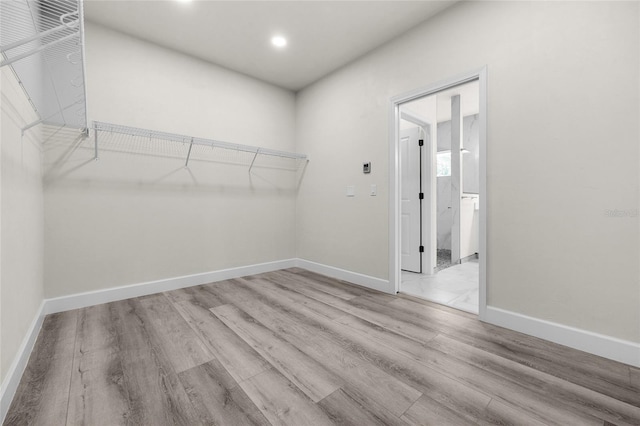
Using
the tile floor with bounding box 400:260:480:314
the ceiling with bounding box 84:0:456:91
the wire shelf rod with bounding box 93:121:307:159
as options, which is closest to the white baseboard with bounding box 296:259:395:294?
the tile floor with bounding box 400:260:480:314

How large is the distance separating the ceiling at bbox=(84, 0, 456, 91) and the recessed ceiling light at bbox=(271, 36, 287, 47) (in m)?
0.05

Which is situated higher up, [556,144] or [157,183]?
[556,144]

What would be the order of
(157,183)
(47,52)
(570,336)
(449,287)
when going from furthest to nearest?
1. (449,287)
2. (157,183)
3. (570,336)
4. (47,52)

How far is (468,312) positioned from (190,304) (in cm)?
256

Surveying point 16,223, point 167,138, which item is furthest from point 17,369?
point 167,138

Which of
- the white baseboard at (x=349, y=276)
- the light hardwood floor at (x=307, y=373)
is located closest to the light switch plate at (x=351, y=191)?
the white baseboard at (x=349, y=276)

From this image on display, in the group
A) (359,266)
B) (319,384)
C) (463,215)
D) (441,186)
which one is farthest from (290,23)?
(441,186)

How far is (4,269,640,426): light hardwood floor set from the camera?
3.94 ft

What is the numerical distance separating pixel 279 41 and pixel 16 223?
2.67 m

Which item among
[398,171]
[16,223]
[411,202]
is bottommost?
[16,223]

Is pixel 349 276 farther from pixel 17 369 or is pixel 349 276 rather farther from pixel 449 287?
pixel 17 369

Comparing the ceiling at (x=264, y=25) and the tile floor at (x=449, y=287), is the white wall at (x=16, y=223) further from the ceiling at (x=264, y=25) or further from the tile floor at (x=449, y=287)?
the tile floor at (x=449, y=287)

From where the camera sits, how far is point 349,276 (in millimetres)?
3297

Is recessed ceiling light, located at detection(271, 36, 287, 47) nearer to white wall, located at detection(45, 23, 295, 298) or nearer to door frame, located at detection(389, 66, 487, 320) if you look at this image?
white wall, located at detection(45, 23, 295, 298)
